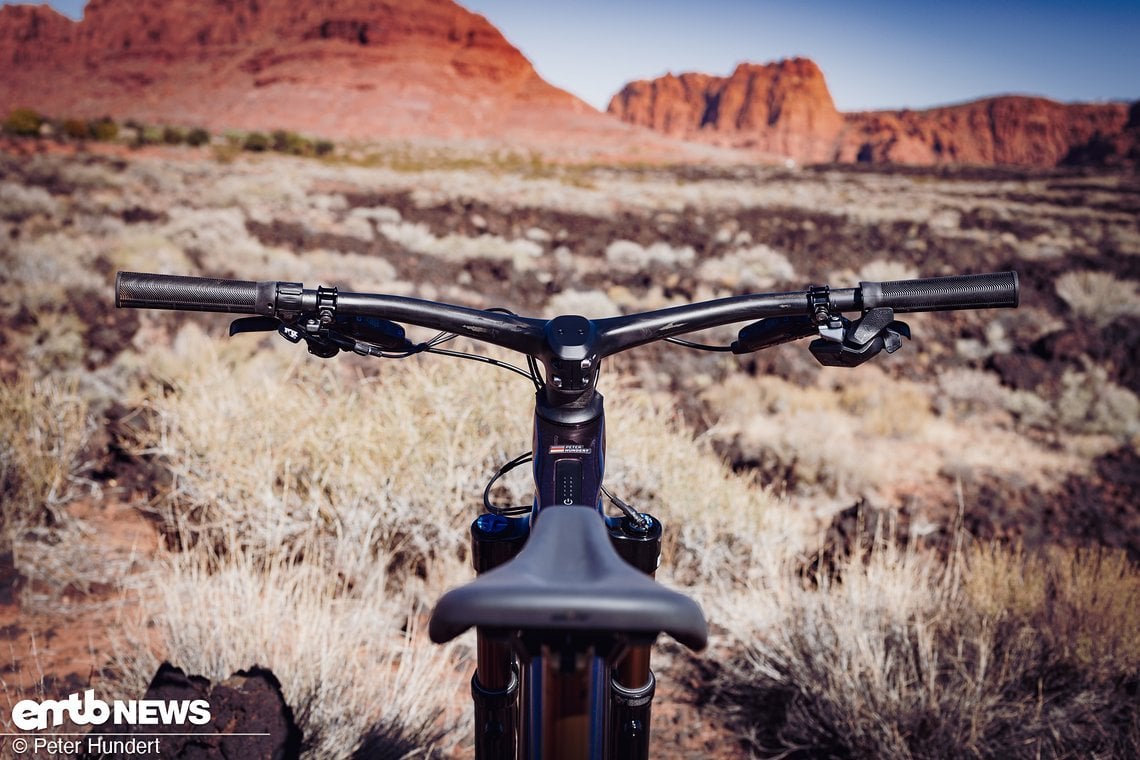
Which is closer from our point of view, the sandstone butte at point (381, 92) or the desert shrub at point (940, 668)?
the desert shrub at point (940, 668)

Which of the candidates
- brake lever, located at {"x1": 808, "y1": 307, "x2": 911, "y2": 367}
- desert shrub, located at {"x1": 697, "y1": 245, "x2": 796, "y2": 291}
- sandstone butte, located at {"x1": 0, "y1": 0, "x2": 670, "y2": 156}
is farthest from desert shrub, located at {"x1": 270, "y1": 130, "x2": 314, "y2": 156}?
brake lever, located at {"x1": 808, "y1": 307, "x2": 911, "y2": 367}

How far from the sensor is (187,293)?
144cm

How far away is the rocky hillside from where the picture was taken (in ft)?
267

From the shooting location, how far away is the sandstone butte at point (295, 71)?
266ft

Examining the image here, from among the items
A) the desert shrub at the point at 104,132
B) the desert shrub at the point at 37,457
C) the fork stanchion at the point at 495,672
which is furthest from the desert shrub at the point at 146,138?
the fork stanchion at the point at 495,672

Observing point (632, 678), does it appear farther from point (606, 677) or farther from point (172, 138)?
point (172, 138)

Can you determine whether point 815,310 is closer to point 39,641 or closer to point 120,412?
point 39,641

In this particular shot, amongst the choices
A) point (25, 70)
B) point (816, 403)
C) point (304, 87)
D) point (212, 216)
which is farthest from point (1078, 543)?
point (25, 70)

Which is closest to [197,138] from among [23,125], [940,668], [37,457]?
[23,125]

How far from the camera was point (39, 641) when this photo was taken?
9.94 ft

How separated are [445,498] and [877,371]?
700 cm

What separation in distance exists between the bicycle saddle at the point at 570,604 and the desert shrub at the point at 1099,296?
42.1 ft

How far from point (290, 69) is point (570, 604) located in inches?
4255

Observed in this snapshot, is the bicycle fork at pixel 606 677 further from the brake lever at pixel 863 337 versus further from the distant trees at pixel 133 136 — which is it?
the distant trees at pixel 133 136
